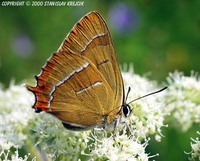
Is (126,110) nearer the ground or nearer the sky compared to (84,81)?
nearer the ground

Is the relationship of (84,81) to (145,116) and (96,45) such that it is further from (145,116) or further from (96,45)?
(145,116)

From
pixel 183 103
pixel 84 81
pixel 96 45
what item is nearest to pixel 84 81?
pixel 84 81

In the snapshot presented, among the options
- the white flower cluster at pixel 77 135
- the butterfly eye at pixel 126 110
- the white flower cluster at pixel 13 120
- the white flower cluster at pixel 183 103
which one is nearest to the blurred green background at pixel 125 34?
the white flower cluster at pixel 183 103

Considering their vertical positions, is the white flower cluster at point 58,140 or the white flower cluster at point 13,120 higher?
the white flower cluster at point 13,120

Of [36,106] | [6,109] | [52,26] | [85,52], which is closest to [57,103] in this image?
[36,106]

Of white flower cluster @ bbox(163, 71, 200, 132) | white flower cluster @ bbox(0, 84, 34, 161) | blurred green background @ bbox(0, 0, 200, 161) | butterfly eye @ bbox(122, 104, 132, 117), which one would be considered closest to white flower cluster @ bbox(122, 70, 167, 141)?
butterfly eye @ bbox(122, 104, 132, 117)

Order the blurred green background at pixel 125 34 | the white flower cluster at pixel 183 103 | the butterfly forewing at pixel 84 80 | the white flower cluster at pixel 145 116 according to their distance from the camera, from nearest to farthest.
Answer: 1. the butterfly forewing at pixel 84 80
2. the white flower cluster at pixel 145 116
3. the white flower cluster at pixel 183 103
4. the blurred green background at pixel 125 34

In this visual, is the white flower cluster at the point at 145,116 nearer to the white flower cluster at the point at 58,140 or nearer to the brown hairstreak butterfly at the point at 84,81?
the brown hairstreak butterfly at the point at 84,81

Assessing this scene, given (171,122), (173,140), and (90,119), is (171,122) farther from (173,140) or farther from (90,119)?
(90,119)

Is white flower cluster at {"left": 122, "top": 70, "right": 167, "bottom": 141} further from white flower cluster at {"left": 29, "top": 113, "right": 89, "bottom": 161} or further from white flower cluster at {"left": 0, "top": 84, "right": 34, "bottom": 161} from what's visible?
white flower cluster at {"left": 0, "top": 84, "right": 34, "bottom": 161}
